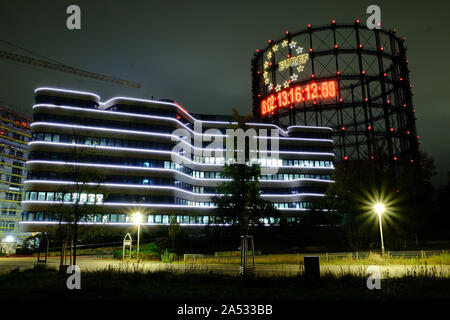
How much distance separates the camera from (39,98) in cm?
6625

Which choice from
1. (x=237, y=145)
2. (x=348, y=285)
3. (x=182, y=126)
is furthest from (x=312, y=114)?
(x=348, y=285)

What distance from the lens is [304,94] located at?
77.5 m

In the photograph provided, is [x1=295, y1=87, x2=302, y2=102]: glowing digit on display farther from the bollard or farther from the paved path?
the bollard

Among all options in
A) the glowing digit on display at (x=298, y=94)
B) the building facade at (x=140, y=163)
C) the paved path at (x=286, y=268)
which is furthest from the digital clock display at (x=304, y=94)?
the paved path at (x=286, y=268)

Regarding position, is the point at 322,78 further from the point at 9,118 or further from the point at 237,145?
the point at 9,118

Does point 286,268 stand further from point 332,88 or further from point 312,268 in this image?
point 332,88

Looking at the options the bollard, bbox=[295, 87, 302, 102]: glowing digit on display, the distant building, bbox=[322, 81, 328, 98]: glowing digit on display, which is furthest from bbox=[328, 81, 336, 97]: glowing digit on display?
the distant building

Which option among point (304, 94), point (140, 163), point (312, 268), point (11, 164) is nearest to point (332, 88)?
point (304, 94)

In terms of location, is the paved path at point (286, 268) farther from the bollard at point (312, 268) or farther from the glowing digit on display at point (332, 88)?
the glowing digit on display at point (332, 88)

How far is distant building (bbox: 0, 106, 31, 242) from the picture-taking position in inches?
5027

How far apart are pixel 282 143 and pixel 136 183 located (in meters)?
37.3

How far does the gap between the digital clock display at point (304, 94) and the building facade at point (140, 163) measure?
12.1 metres

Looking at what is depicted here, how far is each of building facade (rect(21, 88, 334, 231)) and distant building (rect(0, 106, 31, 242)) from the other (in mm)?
79664

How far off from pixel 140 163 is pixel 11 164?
9347 cm
